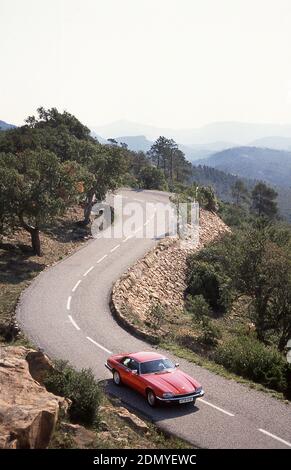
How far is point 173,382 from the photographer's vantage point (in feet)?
50.0

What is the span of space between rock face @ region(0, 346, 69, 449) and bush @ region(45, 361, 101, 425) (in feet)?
1.38

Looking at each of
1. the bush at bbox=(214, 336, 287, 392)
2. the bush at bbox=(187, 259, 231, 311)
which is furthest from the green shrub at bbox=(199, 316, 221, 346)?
the bush at bbox=(187, 259, 231, 311)

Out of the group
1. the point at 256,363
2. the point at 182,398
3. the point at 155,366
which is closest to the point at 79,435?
the point at 182,398

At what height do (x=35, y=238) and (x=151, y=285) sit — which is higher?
(x=35, y=238)

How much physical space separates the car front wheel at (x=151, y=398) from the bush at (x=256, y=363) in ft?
16.1

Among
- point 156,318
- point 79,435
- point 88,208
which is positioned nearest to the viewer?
point 79,435

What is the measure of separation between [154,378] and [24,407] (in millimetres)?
6065

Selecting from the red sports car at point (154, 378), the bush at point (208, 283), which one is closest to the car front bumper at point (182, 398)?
the red sports car at point (154, 378)

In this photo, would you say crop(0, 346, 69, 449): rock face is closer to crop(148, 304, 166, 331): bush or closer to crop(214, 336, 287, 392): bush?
crop(214, 336, 287, 392): bush

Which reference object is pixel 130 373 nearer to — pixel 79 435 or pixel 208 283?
pixel 79 435

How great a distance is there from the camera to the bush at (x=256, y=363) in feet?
58.1

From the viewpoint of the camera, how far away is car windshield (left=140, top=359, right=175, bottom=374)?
16062mm

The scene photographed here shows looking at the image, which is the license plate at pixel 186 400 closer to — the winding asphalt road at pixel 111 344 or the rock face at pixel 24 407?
the winding asphalt road at pixel 111 344
